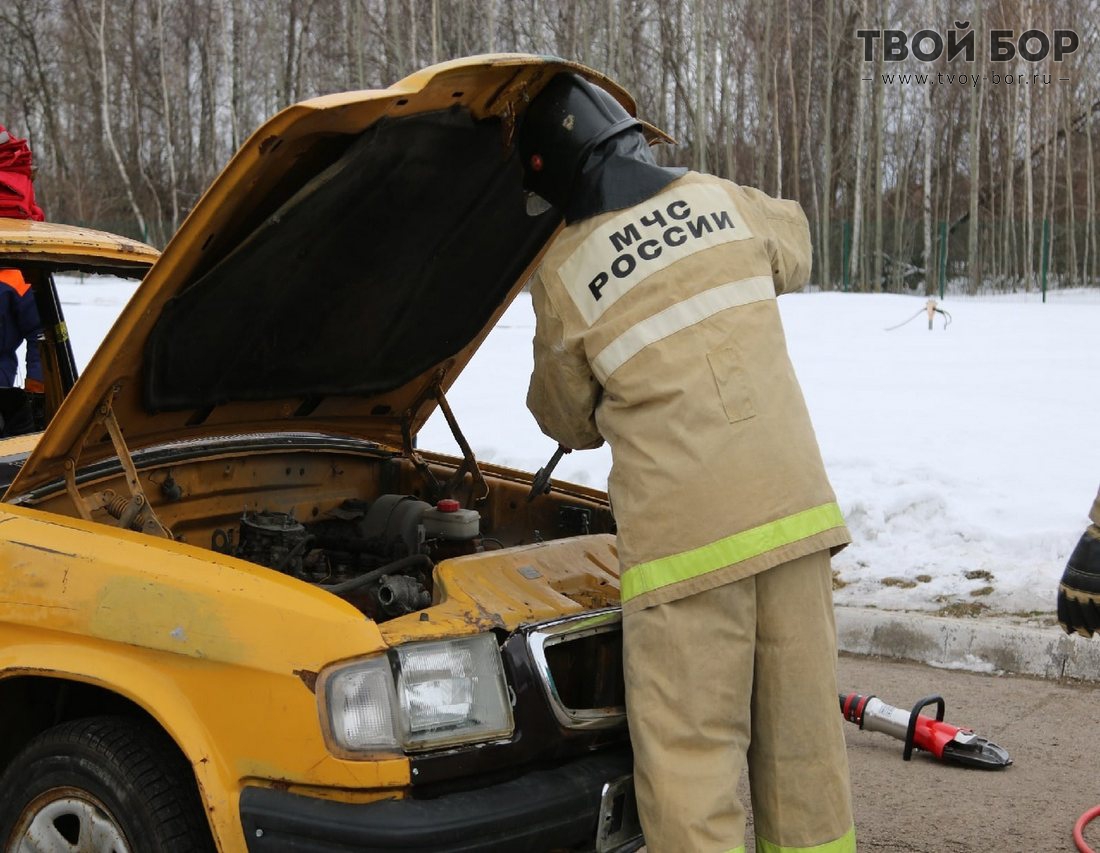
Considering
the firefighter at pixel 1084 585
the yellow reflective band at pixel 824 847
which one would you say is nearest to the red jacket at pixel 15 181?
the yellow reflective band at pixel 824 847

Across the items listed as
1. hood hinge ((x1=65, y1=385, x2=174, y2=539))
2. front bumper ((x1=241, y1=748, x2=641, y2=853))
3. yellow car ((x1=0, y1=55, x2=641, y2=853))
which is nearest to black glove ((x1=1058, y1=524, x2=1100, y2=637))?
yellow car ((x1=0, y1=55, x2=641, y2=853))

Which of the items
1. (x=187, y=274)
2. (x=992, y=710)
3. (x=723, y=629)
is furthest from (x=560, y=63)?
(x=992, y=710)

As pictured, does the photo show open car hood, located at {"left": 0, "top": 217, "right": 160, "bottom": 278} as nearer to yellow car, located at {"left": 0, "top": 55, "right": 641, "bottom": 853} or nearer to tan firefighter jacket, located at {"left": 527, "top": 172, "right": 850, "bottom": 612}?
yellow car, located at {"left": 0, "top": 55, "right": 641, "bottom": 853}

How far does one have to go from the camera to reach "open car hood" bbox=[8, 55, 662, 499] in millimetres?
2588

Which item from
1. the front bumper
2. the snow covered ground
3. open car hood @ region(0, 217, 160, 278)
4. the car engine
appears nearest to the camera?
the front bumper

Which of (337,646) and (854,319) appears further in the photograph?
(854,319)

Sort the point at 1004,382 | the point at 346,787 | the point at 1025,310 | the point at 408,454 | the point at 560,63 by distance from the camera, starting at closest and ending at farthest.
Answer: the point at 346,787 < the point at 560,63 < the point at 408,454 < the point at 1004,382 < the point at 1025,310

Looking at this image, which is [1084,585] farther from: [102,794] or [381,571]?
[102,794]

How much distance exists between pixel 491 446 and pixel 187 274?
20.5 ft

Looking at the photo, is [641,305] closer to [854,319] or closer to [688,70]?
[854,319]

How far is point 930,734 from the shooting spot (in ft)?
13.1

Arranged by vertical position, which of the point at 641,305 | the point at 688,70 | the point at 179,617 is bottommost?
the point at 179,617

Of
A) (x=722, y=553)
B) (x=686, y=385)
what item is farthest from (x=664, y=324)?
(x=722, y=553)

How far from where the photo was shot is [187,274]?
2.66 metres
